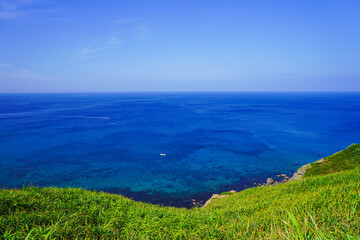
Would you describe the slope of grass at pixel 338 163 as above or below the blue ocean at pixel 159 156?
above

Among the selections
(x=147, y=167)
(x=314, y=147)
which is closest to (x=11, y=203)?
(x=147, y=167)

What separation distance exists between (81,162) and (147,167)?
12.9 m

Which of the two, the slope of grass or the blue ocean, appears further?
the blue ocean

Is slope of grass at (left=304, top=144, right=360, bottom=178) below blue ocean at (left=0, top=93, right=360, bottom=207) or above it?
above

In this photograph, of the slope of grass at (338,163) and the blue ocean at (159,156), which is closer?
the slope of grass at (338,163)

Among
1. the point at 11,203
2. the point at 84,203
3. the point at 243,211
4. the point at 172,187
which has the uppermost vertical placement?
the point at 11,203

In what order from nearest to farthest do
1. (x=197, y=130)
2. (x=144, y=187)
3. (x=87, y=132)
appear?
(x=144, y=187) < (x=87, y=132) < (x=197, y=130)

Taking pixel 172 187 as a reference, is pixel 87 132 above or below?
above

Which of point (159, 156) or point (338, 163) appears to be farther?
point (159, 156)

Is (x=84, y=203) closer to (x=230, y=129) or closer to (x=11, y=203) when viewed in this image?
(x=11, y=203)

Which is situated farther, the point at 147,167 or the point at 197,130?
the point at 197,130

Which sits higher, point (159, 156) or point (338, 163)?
point (338, 163)

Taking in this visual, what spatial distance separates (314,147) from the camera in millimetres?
47438

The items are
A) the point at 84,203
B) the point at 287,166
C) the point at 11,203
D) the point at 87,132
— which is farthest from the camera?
the point at 87,132
